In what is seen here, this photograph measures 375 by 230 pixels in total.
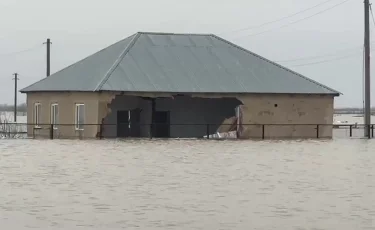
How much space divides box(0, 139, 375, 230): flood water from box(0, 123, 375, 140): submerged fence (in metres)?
9.53

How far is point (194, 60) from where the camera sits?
44969mm

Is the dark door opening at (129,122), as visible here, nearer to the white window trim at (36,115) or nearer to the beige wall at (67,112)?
the beige wall at (67,112)

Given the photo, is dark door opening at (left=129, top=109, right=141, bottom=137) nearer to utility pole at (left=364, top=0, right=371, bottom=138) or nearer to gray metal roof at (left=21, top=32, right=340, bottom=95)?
gray metal roof at (left=21, top=32, right=340, bottom=95)

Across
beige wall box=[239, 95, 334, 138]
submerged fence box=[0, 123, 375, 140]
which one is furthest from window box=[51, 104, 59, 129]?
beige wall box=[239, 95, 334, 138]

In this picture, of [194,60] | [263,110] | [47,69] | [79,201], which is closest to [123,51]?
[194,60]

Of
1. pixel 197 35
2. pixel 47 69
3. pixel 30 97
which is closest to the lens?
pixel 30 97

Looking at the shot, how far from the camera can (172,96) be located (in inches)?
1604

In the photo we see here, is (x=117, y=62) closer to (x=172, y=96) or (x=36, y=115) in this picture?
(x=172, y=96)

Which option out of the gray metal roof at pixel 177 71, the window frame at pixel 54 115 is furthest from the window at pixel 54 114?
the gray metal roof at pixel 177 71

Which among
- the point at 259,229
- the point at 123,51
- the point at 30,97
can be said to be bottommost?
the point at 259,229

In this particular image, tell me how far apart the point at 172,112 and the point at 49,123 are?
6794mm

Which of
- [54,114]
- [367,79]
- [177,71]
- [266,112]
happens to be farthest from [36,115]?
[367,79]

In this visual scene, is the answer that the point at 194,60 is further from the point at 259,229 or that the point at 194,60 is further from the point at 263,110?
the point at 259,229

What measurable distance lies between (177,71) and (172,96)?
2.82 metres
